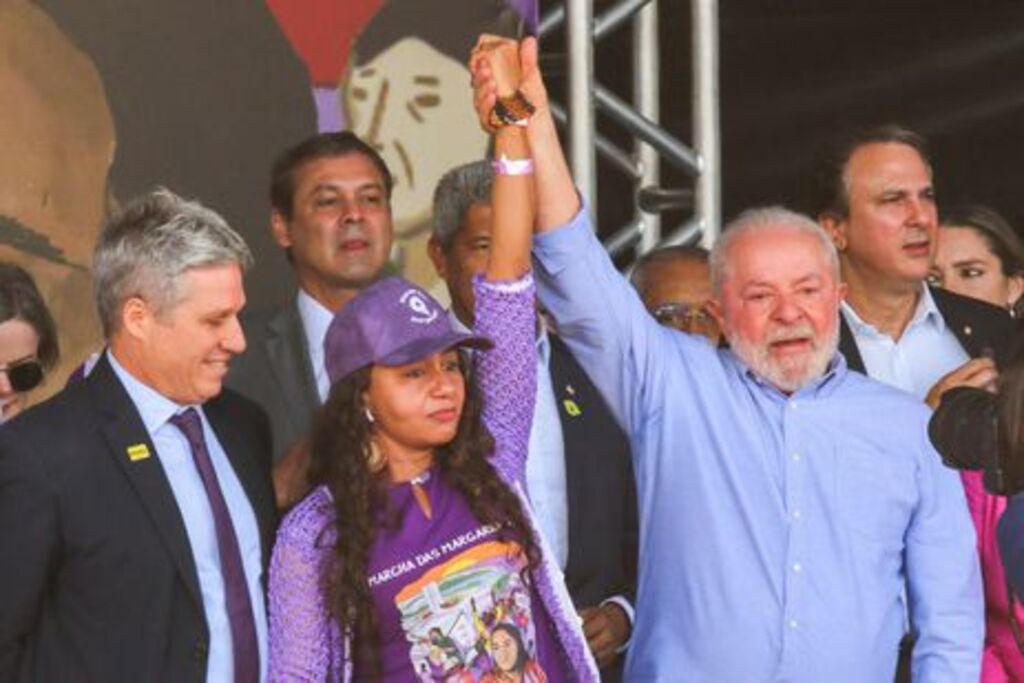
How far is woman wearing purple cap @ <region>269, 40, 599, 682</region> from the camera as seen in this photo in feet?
12.3

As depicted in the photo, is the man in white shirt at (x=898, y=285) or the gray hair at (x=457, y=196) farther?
the man in white shirt at (x=898, y=285)

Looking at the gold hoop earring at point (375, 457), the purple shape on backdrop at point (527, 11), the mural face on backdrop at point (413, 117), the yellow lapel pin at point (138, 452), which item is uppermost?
the purple shape on backdrop at point (527, 11)

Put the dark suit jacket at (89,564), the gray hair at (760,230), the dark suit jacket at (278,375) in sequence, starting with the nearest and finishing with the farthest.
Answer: the dark suit jacket at (89,564)
the gray hair at (760,230)
the dark suit jacket at (278,375)

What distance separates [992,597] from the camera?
460 centimetres

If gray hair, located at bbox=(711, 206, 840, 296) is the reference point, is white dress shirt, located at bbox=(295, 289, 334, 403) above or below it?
above

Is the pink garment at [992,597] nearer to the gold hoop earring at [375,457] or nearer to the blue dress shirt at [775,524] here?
the blue dress shirt at [775,524]

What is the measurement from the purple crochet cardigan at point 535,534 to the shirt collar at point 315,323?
85 centimetres

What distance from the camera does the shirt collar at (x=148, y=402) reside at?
386 cm

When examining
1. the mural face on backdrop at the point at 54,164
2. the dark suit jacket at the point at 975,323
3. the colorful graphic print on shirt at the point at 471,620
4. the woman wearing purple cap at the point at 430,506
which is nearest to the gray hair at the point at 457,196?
the mural face on backdrop at the point at 54,164

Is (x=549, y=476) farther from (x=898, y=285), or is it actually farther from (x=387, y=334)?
(x=898, y=285)

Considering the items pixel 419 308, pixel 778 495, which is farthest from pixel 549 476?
pixel 419 308

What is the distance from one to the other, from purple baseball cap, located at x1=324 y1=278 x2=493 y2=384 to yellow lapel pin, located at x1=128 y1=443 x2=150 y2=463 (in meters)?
0.32

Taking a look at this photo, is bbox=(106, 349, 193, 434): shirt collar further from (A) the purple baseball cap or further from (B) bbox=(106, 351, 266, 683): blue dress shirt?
(A) the purple baseball cap

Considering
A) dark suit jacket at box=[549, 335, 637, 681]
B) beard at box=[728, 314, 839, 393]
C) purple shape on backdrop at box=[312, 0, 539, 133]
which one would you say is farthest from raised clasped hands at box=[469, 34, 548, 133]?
purple shape on backdrop at box=[312, 0, 539, 133]
